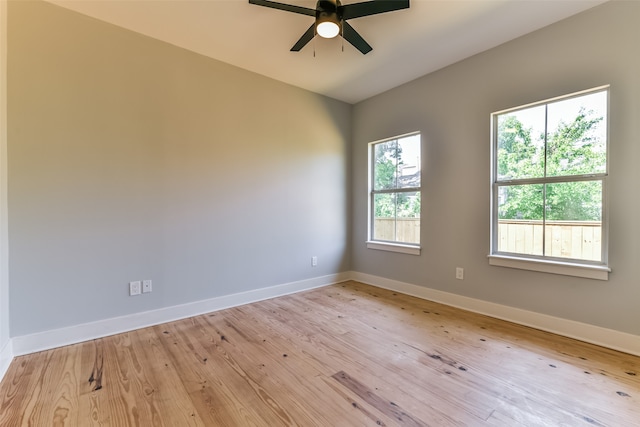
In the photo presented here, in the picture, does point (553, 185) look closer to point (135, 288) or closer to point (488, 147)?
point (488, 147)

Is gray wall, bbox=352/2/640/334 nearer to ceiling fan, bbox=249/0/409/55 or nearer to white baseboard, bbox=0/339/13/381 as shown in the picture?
ceiling fan, bbox=249/0/409/55

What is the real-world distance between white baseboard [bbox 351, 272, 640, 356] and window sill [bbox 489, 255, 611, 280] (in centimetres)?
41

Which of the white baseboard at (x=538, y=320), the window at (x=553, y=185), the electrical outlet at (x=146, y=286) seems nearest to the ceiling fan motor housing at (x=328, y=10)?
the window at (x=553, y=185)

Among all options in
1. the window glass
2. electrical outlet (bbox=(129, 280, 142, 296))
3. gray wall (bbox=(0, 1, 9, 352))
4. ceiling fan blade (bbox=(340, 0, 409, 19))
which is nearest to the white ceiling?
ceiling fan blade (bbox=(340, 0, 409, 19))

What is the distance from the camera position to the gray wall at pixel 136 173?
7.04 feet

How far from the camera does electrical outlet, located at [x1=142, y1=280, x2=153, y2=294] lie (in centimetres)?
260

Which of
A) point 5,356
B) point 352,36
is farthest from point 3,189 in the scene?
point 352,36

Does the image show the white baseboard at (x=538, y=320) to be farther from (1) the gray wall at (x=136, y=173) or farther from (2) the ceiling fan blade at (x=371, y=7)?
(2) the ceiling fan blade at (x=371, y=7)

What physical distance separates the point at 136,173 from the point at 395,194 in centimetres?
307

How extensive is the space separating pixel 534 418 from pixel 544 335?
124 cm

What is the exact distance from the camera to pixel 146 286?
2619 mm

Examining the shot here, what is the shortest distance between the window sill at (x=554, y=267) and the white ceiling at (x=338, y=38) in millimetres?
2123

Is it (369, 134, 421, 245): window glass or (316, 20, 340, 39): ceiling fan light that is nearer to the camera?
(316, 20, 340, 39): ceiling fan light

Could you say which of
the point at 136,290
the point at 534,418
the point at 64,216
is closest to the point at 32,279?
the point at 64,216
